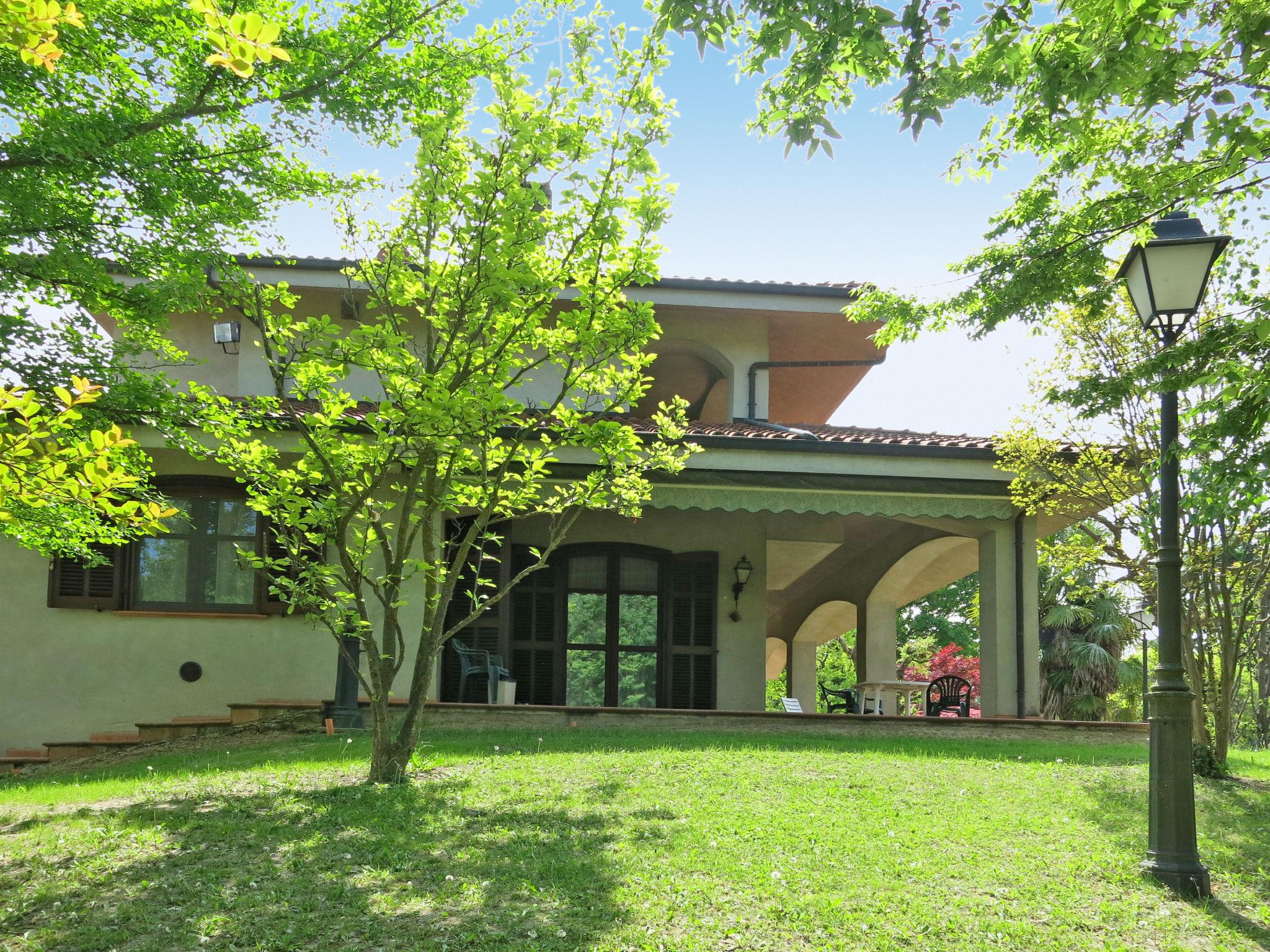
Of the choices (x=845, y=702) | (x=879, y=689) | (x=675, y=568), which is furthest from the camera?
(x=845, y=702)

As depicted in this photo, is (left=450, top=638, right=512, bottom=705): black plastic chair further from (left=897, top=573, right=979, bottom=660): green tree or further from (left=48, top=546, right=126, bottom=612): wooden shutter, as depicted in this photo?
(left=897, top=573, right=979, bottom=660): green tree

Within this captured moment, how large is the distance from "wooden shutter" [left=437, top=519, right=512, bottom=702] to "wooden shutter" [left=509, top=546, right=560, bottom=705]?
189 millimetres

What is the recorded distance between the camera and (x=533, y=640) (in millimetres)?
13711

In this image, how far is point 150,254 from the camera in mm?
8680

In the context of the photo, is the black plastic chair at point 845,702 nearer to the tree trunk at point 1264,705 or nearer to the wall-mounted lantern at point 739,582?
the wall-mounted lantern at point 739,582

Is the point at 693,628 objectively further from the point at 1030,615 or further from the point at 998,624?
the point at 1030,615

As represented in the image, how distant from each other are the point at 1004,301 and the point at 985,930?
511cm

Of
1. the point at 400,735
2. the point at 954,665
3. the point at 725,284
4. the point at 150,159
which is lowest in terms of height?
the point at 954,665

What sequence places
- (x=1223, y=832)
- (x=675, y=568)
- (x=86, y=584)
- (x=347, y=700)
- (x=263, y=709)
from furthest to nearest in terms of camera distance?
(x=675, y=568), (x=86, y=584), (x=263, y=709), (x=347, y=700), (x=1223, y=832)

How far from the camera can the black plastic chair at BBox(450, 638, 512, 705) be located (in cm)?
1224

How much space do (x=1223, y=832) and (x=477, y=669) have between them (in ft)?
25.5

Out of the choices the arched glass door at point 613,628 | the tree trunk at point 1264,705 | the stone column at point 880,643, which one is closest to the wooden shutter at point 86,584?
the arched glass door at point 613,628

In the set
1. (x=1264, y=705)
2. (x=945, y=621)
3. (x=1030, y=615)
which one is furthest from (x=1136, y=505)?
(x=945, y=621)

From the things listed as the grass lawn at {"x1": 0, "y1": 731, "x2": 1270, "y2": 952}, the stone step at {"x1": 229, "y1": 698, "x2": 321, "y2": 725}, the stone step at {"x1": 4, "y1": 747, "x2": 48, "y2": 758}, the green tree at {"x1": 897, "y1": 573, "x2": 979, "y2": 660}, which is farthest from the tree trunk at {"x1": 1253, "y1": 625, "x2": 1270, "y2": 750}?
the stone step at {"x1": 4, "y1": 747, "x2": 48, "y2": 758}
